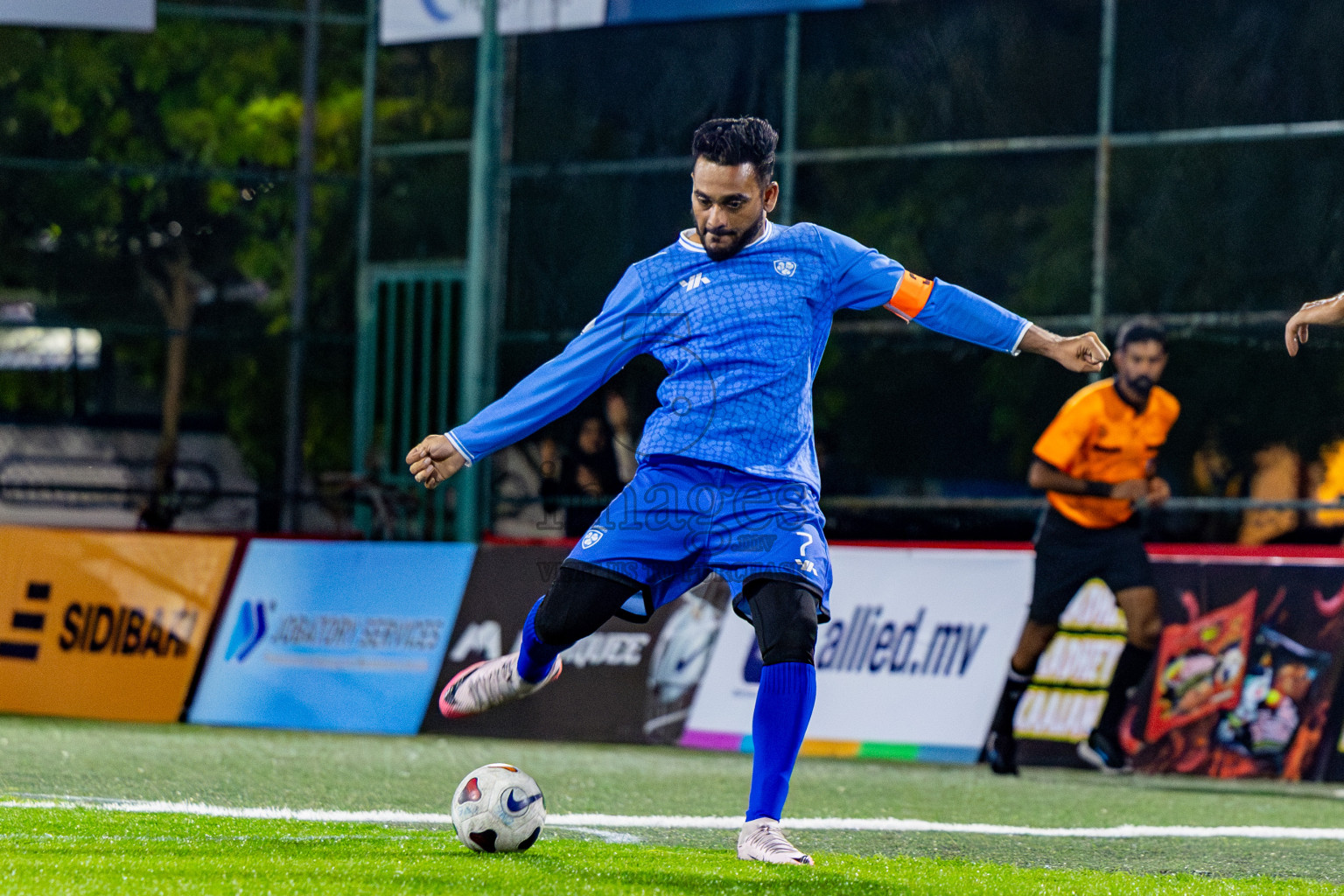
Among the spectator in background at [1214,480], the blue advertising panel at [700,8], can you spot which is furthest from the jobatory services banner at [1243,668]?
the blue advertising panel at [700,8]

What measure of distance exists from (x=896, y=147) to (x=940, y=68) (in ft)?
2.08

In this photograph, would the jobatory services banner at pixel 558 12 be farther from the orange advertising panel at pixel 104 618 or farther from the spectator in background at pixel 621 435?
the orange advertising panel at pixel 104 618

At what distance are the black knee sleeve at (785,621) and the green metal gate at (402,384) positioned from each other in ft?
30.2

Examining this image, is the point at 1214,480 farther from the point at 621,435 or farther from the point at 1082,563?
the point at 621,435

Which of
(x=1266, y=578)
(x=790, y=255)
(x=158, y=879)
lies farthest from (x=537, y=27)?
(x=158, y=879)

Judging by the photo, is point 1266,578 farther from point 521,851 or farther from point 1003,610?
point 521,851

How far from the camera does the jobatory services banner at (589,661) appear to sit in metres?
10.3

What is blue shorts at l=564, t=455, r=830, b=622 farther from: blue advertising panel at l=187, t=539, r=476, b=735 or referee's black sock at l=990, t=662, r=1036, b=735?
blue advertising panel at l=187, t=539, r=476, b=735

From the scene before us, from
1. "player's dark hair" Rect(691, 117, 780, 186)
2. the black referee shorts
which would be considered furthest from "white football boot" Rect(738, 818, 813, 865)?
the black referee shorts

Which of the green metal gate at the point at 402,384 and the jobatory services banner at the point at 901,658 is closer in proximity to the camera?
the jobatory services banner at the point at 901,658

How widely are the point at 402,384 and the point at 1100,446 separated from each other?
24.0ft

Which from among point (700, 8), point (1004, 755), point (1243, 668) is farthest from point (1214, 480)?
point (700, 8)

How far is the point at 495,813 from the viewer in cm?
532

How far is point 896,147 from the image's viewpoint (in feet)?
43.7
